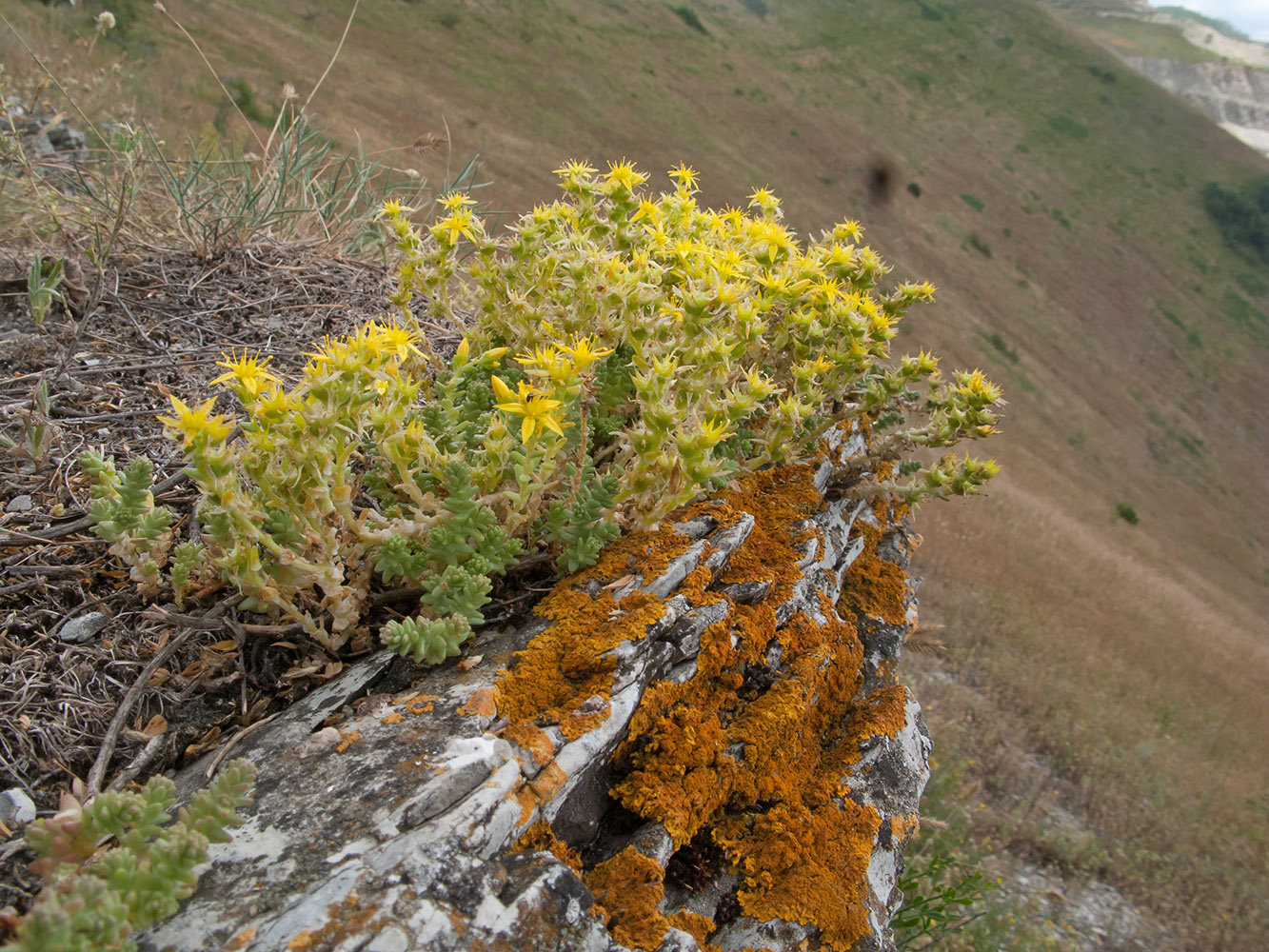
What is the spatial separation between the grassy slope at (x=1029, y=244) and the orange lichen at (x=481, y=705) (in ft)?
21.6

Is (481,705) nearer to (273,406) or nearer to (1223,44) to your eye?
(273,406)

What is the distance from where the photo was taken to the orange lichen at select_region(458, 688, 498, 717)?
1860mm

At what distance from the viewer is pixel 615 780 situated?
204 cm

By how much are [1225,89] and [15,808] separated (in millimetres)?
146730

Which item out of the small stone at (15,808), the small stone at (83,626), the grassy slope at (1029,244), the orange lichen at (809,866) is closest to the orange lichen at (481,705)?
the orange lichen at (809,866)

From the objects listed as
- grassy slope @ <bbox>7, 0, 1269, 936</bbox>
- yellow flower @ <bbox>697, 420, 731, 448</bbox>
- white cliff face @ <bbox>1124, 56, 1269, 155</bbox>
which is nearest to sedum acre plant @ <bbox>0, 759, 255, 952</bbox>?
yellow flower @ <bbox>697, 420, 731, 448</bbox>

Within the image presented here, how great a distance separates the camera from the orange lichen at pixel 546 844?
170 centimetres

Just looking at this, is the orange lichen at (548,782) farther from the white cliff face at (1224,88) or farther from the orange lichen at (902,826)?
the white cliff face at (1224,88)

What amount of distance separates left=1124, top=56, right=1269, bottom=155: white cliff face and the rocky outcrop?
441 ft

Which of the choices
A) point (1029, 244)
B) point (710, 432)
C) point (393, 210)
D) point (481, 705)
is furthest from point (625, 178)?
point (1029, 244)

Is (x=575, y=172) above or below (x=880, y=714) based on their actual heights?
above

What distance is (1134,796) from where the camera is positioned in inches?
331

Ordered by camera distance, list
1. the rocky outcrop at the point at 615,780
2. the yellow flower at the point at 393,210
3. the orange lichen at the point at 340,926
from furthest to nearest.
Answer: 1. the yellow flower at the point at 393,210
2. the rocky outcrop at the point at 615,780
3. the orange lichen at the point at 340,926

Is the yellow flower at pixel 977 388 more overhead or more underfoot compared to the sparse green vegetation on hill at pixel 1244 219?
more underfoot
